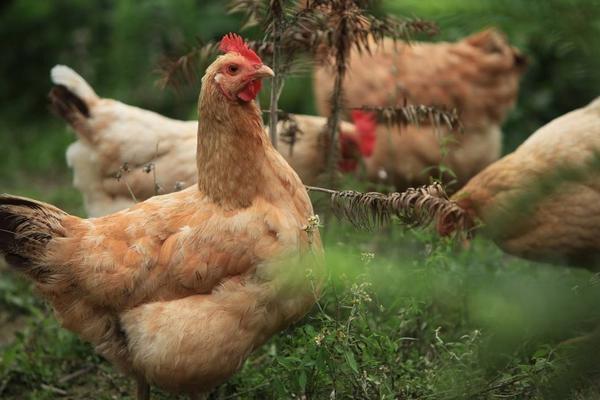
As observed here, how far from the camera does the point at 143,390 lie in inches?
134

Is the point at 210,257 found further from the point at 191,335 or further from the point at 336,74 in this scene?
the point at 336,74

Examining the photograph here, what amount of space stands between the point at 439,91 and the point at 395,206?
3.53 meters

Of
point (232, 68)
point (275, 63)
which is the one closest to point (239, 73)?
point (232, 68)

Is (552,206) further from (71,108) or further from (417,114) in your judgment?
(71,108)

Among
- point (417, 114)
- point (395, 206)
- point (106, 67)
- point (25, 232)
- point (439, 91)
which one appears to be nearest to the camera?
point (395, 206)

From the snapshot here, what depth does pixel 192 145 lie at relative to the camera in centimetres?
474

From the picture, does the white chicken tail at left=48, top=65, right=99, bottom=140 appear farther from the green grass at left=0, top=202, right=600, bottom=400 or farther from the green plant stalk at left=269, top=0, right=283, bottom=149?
the green plant stalk at left=269, top=0, right=283, bottom=149

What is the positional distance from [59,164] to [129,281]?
5.06 metres

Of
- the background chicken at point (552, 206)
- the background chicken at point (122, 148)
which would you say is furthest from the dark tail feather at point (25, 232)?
the background chicken at point (552, 206)

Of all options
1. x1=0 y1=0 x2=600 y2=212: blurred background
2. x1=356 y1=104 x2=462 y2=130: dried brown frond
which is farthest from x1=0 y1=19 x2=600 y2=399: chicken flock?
x1=0 y1=0 x2=600 y2=212: blurred background

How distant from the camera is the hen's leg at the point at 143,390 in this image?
133 inches

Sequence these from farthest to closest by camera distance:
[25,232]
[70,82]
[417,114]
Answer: [70,82]
[417,114]
[25,232]

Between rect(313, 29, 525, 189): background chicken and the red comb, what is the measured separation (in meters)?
2.40

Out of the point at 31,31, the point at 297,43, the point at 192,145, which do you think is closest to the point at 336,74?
the point at 297,43
